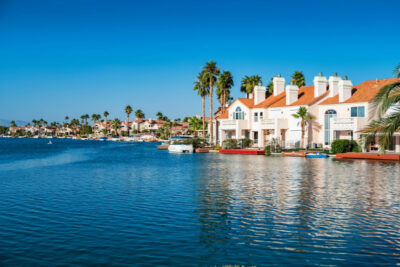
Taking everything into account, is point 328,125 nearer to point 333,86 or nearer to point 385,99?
point 333,86

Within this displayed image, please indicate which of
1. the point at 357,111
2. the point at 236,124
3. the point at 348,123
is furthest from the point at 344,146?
the point at 236,124

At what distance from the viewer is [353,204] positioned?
68.3ft

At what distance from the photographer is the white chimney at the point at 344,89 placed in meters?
62.5

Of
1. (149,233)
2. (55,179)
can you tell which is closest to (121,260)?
(149,233)

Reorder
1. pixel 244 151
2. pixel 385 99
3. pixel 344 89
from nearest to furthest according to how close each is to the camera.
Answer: pixel 385 99 < pixel 344 89 < pixel 244 151

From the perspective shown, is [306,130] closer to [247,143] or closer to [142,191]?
[247,143]

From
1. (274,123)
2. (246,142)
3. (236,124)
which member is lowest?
(246,142)

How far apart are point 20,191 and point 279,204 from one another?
16.3m

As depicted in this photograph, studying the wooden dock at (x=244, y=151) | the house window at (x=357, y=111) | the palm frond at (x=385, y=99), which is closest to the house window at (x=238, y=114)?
the wooden dock at (x=244, y=151)

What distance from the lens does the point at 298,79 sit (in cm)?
9125

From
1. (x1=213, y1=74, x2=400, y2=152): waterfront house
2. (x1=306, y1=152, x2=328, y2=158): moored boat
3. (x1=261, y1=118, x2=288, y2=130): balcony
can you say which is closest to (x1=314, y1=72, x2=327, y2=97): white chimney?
(x1=213, y1=74, x2=400, y2=152): waterfront house

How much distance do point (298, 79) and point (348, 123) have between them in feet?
111

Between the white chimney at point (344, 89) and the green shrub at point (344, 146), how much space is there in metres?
8.08

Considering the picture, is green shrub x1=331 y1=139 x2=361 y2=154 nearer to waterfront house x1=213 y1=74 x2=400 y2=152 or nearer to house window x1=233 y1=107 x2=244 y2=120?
waterfront house x1=213 y1=74 x2=400 y2=152
